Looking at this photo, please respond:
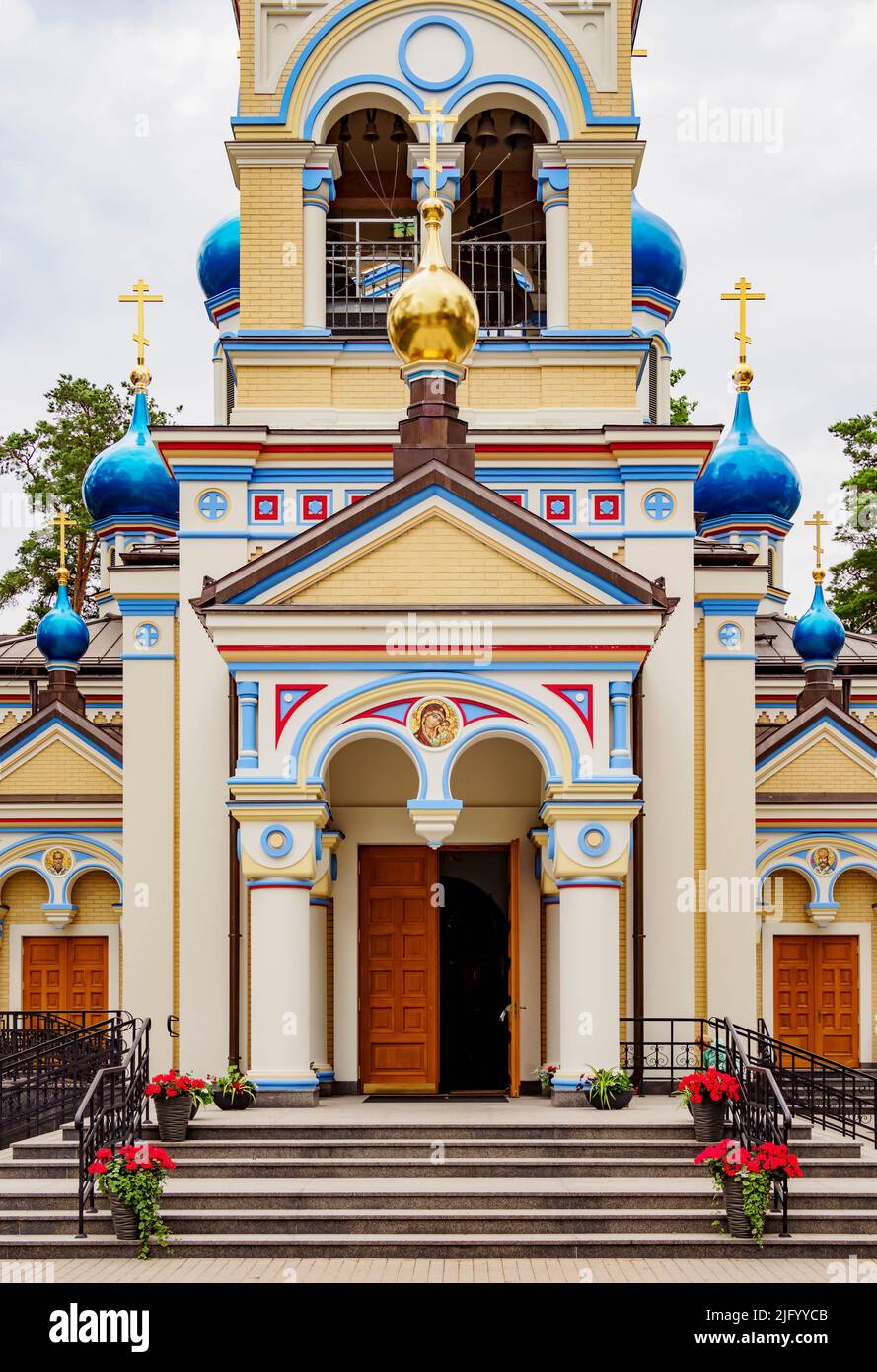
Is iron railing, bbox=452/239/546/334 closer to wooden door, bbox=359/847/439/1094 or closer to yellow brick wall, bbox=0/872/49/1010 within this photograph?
wooden door, bbox=359/847/439/1094

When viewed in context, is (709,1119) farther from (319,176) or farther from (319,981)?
(319,176)

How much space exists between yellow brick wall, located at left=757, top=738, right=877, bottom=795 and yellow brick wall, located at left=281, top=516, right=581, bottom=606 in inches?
320

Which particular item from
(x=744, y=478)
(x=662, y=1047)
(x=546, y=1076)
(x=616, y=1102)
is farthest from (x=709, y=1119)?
(x=744, y=478)

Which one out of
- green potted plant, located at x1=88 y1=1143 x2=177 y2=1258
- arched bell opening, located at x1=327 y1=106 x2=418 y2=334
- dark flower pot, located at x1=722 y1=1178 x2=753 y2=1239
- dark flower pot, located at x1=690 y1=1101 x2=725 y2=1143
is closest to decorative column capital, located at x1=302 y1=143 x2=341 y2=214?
arched bell opening, located at x1=327 y1=106 x2=418 y2=334

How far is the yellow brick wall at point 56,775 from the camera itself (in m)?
22.2

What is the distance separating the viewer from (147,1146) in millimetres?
11773

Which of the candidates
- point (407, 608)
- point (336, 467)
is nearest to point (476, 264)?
point (336, 467)

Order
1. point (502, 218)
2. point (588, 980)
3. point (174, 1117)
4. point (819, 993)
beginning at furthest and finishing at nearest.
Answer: point (819, 993), point (502, 218), point (588, 980), point (174, 1117)

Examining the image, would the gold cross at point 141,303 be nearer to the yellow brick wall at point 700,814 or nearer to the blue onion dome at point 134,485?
the blue onion dome at point 134,485

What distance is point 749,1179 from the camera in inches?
445

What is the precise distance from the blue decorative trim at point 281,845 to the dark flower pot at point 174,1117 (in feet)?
6.94

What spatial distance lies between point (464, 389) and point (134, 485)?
11439 mm

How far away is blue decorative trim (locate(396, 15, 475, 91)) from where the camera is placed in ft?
56.0

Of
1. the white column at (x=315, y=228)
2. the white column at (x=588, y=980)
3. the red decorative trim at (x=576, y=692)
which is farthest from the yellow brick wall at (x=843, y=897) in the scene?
the white column at (x=315, y=228)
